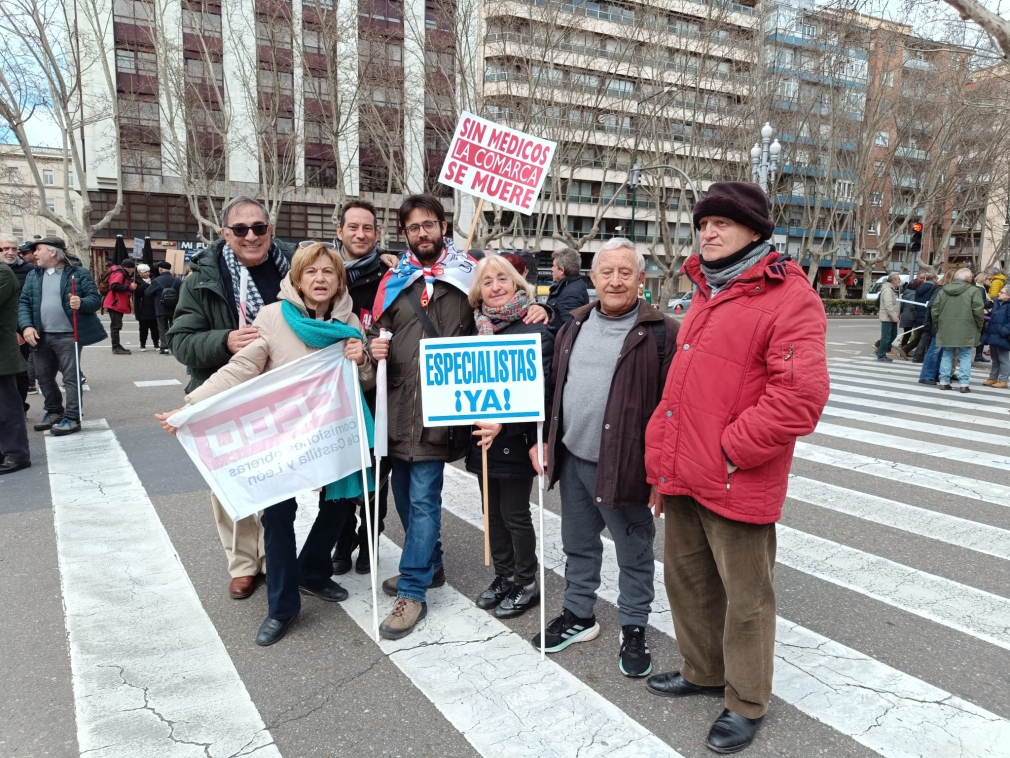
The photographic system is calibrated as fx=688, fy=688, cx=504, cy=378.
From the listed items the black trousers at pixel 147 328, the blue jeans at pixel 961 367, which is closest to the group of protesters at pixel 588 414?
the blue jeans at pixel 961 367

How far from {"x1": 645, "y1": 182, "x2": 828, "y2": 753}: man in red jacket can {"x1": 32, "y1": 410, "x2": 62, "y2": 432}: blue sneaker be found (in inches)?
317

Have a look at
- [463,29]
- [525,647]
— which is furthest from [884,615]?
[463,29]

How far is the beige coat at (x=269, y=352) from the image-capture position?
3455 millimetres

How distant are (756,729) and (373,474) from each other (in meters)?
2.27

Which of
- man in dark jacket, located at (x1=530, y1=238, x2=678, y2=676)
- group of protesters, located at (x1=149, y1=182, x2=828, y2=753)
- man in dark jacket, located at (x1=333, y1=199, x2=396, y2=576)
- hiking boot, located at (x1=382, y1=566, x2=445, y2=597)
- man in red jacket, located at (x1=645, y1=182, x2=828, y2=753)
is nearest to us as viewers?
man in red jacket, located at (x1=645, y1=182, x2=828, y2=753)

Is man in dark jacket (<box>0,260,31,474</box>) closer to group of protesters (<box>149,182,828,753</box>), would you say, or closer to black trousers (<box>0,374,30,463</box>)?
black trousers (<box>0,374,30,463</box>)

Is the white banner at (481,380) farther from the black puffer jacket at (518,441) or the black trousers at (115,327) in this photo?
the black trousers at (115,327)

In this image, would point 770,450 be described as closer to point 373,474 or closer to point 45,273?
point 373,474

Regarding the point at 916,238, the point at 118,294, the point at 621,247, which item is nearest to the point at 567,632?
the point at 621,247

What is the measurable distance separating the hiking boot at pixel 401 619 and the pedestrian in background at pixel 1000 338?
1277 cm

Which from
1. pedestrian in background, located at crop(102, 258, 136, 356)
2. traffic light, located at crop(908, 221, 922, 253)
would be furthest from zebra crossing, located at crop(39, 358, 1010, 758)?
traffic light, located at crop(908, 221, 922, 253)

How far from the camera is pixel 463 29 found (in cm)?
2292

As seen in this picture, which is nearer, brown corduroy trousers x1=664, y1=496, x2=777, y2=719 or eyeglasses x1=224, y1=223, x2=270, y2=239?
brown corduroy trousers x1=664, y1=496, x2=777, y2=719

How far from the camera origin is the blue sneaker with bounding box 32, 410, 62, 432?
26.9ft
